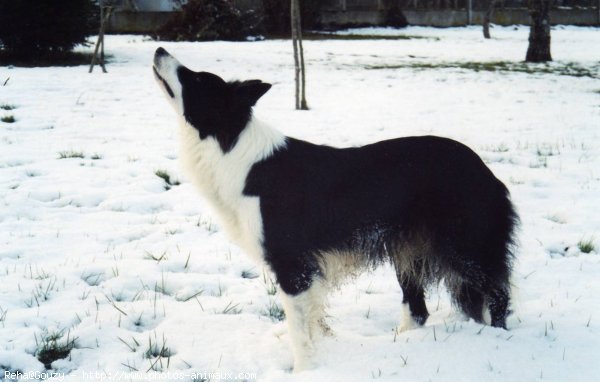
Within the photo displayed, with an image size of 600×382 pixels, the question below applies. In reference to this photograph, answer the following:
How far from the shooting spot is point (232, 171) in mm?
3086

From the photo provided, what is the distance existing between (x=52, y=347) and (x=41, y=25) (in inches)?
474

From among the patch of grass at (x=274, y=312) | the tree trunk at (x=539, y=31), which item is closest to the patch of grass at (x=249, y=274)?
the patch of grass at (x=274, y=312)

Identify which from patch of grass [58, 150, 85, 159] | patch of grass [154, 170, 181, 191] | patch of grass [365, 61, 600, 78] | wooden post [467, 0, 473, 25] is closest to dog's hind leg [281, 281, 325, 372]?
patch of grass [154, 170, 181, 191]

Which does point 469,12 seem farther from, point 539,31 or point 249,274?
point 249,274

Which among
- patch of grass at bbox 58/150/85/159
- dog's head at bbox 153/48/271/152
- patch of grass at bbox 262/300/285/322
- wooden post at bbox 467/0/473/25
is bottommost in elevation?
patch of grass at bbox 262/300/285/322

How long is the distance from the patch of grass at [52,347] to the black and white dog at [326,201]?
1.00 meters

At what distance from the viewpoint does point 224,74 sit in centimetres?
1263

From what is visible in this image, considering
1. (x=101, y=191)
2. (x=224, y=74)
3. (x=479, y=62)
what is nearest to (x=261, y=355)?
(x=101, y=191)

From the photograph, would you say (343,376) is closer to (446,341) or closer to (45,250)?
(446,341)

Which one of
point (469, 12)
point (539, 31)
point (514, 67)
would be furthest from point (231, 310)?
point (469, 12)

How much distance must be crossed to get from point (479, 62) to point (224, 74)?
740 cm

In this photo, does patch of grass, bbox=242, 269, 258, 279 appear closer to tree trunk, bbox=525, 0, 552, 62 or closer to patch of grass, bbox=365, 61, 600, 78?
patch of grass, bbox=365, 61, 600, 78

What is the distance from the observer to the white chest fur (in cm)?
303

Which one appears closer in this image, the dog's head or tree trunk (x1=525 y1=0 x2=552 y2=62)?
the dog's head
